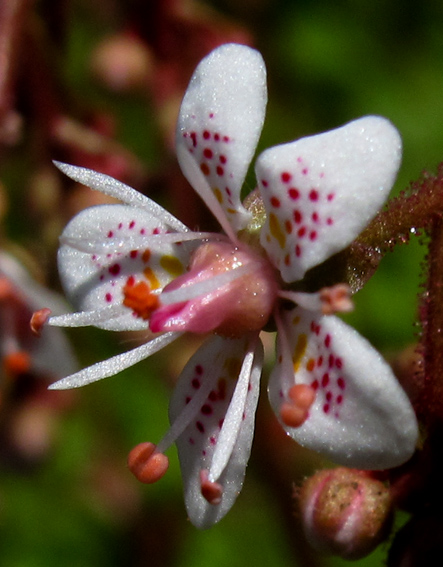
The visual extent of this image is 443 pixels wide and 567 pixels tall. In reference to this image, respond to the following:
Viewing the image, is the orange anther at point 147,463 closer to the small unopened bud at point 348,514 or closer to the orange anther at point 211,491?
the orange anther at point 211,491

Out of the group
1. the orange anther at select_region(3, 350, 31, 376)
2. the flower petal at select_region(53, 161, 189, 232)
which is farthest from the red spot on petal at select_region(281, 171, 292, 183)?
the orange anther at select_region(3, 350, 31, 376)

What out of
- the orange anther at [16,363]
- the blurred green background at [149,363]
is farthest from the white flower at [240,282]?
the blurred green background at [149,363]

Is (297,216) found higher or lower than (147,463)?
higher

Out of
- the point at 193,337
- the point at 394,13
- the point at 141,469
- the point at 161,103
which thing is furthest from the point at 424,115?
→ the point at 141,469

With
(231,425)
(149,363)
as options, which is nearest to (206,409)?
(231,425)

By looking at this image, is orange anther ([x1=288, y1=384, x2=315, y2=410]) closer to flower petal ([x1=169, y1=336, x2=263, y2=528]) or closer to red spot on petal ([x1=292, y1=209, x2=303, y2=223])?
flower petal ([x1=169, y1=336, x2=263, y2=528])

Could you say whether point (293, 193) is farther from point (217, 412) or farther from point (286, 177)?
point (217, 412)
